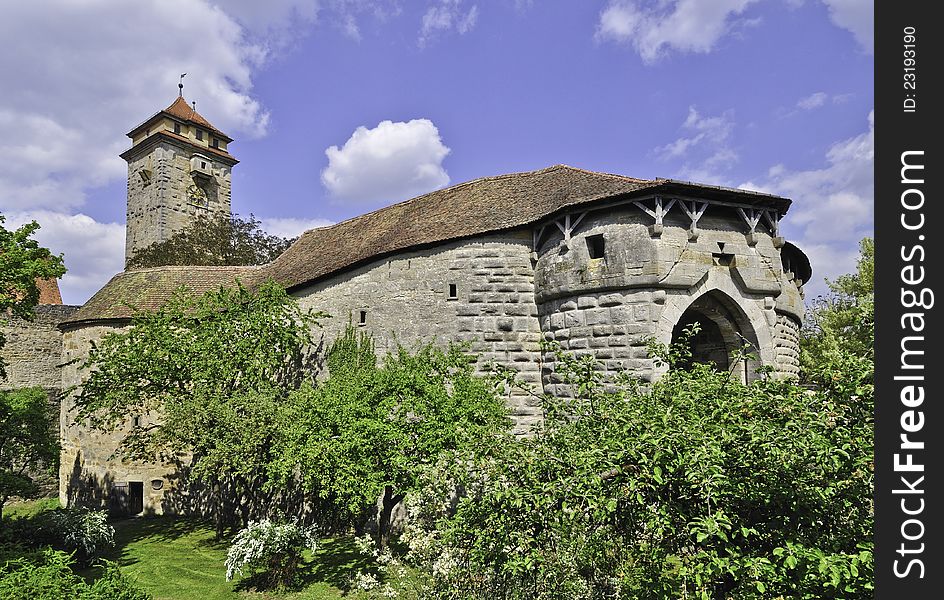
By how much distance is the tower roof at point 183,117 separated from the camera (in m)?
32.8

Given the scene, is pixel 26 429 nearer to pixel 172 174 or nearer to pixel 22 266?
pixel 22 266

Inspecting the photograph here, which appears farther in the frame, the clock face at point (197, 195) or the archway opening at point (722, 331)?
the clock face at point (197, 195)

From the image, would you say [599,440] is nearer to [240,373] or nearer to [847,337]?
[240,373]

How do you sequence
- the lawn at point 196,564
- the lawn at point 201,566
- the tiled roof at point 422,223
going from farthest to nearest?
1. the tiled roof at point 422,223
2. the lawn at point 196,564
3. the lawn at point 201,566

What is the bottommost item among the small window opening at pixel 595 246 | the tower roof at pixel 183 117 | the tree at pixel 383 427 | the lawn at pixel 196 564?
the lawn at pixel 196 564

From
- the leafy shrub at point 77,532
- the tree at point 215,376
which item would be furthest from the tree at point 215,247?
the leafy shrub at point 77,532

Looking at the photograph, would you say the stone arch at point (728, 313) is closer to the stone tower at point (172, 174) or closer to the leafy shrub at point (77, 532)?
the leafy shrub at point (77, 532)

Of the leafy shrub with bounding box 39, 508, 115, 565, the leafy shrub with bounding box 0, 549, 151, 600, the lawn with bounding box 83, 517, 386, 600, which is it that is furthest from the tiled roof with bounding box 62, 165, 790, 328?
the leafy shrub with bounding box 0, 549, 151, 600

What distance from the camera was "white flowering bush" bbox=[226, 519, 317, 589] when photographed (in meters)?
9.68

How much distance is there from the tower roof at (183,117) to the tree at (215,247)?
27.1ft

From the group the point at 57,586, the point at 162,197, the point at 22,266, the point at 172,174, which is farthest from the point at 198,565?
the point at 172,174

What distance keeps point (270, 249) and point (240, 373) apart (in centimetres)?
1757

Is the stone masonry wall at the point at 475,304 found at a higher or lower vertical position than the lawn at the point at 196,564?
higher
